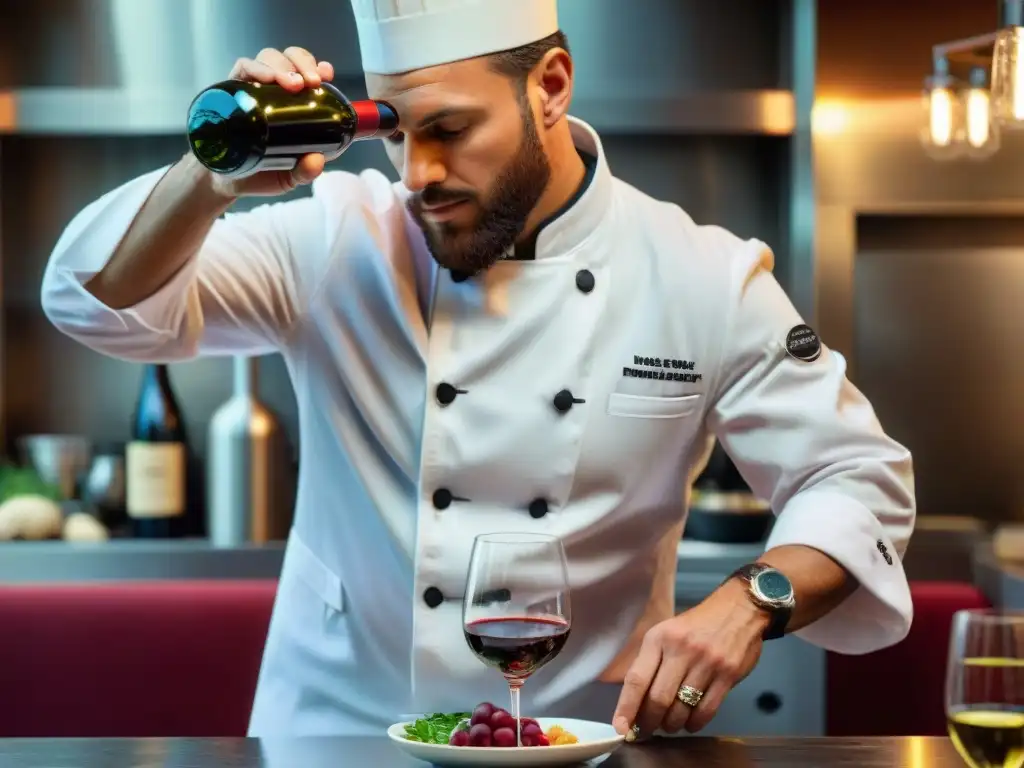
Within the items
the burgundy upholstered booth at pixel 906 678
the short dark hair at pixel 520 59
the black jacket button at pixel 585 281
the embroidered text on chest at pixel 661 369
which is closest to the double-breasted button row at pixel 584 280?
the black jacket button at pixel 585 281

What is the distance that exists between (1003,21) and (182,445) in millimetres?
1834

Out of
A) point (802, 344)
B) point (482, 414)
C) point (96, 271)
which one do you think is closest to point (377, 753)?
point (482, 414)

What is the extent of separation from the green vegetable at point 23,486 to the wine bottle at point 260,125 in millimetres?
1632

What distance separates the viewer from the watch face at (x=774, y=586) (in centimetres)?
148

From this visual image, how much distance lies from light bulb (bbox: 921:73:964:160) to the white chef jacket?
0.65 meters

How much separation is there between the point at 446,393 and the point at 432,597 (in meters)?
0.25

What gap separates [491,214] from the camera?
1708 mm

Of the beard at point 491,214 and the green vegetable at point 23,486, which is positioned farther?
the green vegetable at point 23,486

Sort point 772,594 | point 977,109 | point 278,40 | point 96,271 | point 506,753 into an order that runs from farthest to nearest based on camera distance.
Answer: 1. point 278,40
2. point 977,109
3. point 96,271
4. point 772,594
5. point 506,753

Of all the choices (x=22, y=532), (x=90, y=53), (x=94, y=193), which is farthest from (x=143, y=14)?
(x=22, y=532)

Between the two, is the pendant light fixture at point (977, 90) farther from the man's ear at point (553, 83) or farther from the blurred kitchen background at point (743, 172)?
the man's ear at point (553, 83)

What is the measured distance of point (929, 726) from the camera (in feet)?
8.68

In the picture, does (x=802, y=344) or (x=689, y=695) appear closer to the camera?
(x=689, y=695)

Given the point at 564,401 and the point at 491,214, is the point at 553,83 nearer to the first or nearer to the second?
the point at 491,214
